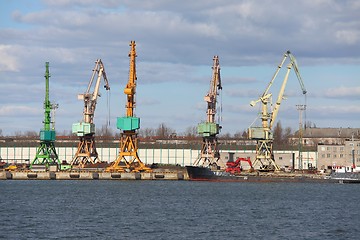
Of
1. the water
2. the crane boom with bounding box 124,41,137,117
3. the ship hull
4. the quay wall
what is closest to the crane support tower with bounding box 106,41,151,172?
the crane boom with bounding box 124,41,137,117

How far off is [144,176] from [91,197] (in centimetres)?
4993

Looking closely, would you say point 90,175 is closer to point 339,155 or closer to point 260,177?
point 260,177

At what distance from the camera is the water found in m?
53.4

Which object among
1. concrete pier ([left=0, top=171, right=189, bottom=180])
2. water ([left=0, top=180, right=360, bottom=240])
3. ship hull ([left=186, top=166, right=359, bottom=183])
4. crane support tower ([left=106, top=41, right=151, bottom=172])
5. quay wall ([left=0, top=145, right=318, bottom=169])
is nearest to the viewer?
water ([left=0, top=180, right=360, bottom=240])

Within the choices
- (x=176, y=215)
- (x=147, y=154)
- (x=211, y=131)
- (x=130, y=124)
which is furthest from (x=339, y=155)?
(x=176, y=215)

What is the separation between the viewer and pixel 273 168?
139 m

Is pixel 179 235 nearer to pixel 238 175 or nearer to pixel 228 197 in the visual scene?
pixel 228 197

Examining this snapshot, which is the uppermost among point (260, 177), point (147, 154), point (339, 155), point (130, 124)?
point (130, 124)

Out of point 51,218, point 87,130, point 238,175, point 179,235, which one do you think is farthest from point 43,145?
point 179,235

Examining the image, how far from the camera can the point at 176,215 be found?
65.2m

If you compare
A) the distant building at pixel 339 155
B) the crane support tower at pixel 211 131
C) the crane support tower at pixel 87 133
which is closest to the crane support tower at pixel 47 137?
the crane support tower at pixel 87 133

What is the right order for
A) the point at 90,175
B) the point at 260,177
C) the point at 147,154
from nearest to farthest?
the point at 260,177 → the point at 90,175 → the point at 147,154

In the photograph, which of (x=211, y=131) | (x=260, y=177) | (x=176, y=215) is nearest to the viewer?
(x=176, y=215)

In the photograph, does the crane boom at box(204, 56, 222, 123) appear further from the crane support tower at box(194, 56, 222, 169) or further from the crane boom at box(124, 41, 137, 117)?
the crane boom at box(124, 41, 137, 117)
